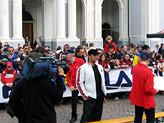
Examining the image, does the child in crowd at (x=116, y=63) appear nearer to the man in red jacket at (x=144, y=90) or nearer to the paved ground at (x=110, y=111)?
the paved ground at (x=110, y=111)

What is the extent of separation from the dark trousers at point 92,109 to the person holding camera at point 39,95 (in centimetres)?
169

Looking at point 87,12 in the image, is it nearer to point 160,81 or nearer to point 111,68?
point 111,68

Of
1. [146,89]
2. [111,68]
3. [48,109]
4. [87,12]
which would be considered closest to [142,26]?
[87,12]

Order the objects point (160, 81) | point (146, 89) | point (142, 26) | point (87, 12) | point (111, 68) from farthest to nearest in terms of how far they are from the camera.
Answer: point (142, 26), point (87, 12), point (111, 68), point (160, 81), point (146, 89)

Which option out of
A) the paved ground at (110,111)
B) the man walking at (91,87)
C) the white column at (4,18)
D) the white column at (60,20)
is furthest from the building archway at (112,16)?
the man walking at (91,87)

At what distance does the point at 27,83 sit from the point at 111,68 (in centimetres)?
654

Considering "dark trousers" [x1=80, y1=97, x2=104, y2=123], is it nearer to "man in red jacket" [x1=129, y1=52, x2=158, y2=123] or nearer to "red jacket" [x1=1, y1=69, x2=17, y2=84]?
"man in red jacket" [x1=129, y1=52, x2=158, y2=123]

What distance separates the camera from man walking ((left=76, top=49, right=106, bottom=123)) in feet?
18.1

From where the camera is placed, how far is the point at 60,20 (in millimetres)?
21328

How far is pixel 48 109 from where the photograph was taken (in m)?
3.78

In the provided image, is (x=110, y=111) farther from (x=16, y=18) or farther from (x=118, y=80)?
(x=16, y=18)

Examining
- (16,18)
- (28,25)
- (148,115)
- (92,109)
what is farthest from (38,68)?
(28,25)

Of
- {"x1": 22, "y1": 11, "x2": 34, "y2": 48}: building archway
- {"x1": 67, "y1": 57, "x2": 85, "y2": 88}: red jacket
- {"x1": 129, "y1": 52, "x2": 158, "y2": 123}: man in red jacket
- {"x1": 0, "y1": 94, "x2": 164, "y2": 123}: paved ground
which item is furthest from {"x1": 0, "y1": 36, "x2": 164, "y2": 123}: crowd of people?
{"x1": 22, "y1": 11, "x2": 34, "y2": 48}: building archway

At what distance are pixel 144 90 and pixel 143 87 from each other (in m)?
0.06
